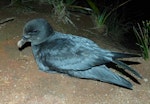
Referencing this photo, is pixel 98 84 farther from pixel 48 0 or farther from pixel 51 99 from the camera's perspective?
pixel 48 0

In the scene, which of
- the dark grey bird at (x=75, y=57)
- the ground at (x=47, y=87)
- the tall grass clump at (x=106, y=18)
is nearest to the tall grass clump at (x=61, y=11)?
→ the tall grass clump at (x=106, y=18)

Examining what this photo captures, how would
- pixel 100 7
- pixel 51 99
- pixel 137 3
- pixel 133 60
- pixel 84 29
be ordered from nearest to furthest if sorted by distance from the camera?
pixel 51 99
pixel 133 60
pixel 84 29
pixel 100 7
pixel 137 3

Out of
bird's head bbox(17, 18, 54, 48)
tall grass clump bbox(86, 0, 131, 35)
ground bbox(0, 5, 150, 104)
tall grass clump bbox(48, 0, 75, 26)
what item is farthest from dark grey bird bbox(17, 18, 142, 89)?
tall grass clump bbox(86, 0, 131, 35)

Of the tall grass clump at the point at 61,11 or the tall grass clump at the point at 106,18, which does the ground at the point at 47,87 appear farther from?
the tall grass clump at the point at 106,18

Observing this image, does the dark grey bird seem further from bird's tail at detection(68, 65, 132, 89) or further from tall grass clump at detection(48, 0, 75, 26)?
tall grass clump at detection(48, 0, 75, 26)

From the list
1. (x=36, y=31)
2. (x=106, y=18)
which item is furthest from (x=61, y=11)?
(x=36, y=31)

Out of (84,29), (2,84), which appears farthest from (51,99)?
(84,29)

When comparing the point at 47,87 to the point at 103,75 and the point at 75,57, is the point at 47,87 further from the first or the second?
the point at 103,75
